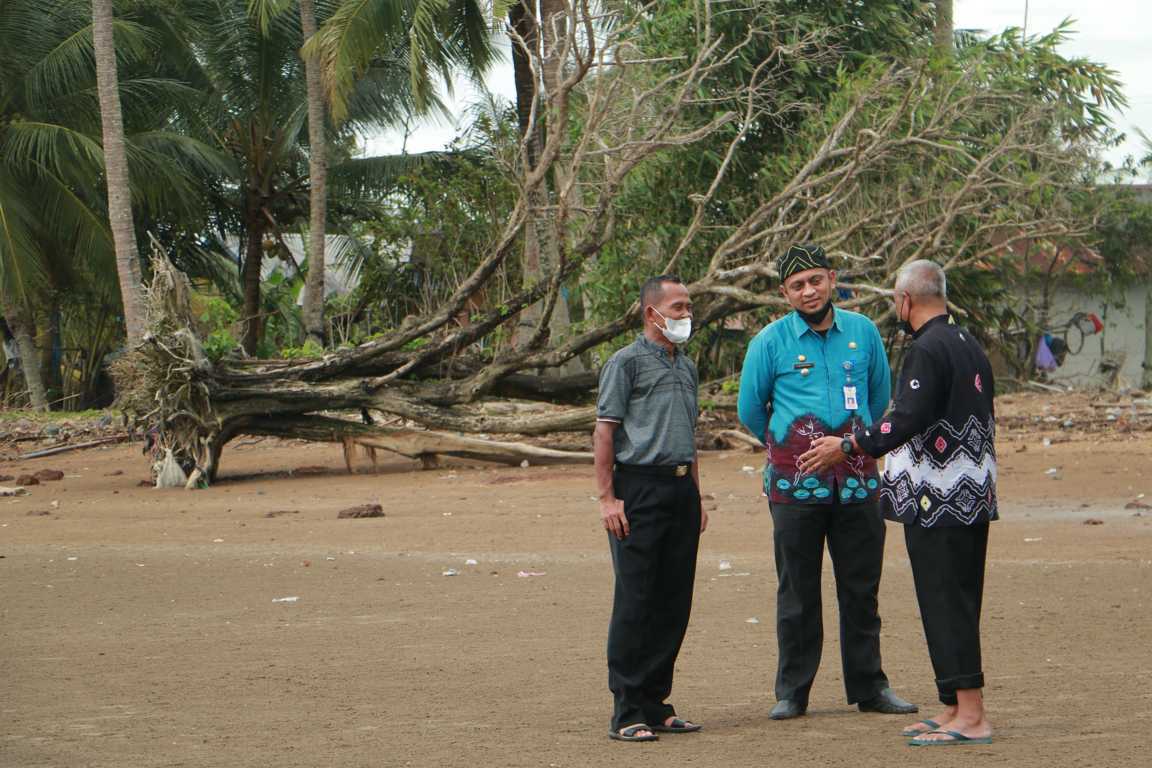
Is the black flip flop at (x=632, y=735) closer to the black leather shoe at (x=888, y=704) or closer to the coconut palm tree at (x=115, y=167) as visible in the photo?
the black leather shoe at (x=888, y=704)

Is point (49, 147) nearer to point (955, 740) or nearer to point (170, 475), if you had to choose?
point (170, 475)

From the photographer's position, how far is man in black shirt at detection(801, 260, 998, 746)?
5027mm

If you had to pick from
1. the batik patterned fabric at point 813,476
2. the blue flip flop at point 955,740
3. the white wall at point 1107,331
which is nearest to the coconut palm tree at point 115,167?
the batik patterned fabric at point 813,476

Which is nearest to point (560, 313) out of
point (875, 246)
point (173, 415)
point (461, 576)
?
point (875, 246)

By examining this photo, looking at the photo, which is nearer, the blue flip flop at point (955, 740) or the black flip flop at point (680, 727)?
the blue flip flop at point (955, 740)

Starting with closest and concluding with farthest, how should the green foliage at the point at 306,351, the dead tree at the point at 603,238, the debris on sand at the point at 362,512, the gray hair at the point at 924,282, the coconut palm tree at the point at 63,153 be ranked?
the gray hair at the point at 924,282
the debris on sand at the point at 362,512
the dead tree at the point at 603,238
the green foliage at the point at 306,351
the coconut palm tree at the point at 63,153

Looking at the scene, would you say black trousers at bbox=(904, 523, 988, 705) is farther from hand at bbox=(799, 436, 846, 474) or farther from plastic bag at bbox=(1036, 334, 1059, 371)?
plastic bag at bbox=(1036, 334, 1059, 371)

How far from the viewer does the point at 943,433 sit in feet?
16.7

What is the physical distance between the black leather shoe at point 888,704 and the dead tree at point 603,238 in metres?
9.70

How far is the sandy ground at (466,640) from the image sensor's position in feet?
17.0

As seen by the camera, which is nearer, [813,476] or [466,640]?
[813,476]

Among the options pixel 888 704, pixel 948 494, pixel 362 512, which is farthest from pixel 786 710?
pixel 362 512

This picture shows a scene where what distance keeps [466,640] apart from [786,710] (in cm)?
237

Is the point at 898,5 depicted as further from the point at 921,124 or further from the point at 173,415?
the point at 173,415
